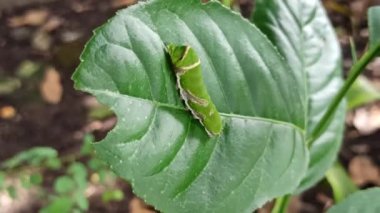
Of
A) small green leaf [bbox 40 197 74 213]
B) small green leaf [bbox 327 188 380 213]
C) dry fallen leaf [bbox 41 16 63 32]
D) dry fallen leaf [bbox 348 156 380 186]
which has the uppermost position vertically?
small green leaf [bbox 327 188 380 213]

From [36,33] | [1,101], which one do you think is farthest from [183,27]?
[36,33]

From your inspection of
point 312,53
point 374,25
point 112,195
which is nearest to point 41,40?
point 112,195

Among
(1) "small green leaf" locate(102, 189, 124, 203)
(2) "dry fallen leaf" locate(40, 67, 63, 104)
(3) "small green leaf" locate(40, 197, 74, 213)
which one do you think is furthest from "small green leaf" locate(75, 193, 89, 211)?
(2) "dry fallen leaf" locate(40, 67, 63, 104)

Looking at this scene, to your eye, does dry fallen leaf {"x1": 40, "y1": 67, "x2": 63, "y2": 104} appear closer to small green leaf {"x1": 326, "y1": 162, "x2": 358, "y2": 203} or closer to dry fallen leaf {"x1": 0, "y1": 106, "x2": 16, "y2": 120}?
dry fallen leaf {"x1": 0, "y1": 106, "x2": 16, "y2": 120}

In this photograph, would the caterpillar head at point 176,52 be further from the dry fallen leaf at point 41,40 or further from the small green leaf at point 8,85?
the dry fallen leaf at point 41,40

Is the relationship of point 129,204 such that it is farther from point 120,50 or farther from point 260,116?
point 120,50

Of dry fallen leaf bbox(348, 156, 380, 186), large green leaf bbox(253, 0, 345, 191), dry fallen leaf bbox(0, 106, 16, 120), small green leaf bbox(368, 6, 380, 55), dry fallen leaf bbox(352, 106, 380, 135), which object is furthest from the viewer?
dry fallen leaf bbox(0, 106, 16, 120)

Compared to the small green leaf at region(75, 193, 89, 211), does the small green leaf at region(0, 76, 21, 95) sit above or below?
below
